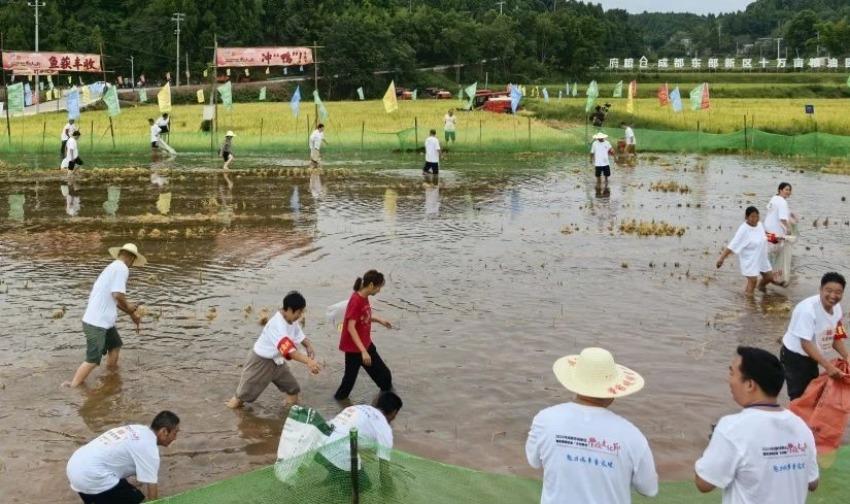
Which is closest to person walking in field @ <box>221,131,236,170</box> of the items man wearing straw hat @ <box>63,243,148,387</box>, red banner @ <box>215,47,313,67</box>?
red banner @ <box>215,47,313,67</box>

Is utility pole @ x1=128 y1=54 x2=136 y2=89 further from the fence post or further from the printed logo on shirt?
the printed logo on shirt

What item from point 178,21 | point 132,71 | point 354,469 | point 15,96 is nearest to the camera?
point 354,469

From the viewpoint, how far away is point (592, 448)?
4.00 meters

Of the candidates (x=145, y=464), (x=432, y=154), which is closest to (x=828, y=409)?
(x=145, y=464)

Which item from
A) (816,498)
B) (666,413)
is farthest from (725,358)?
(816,498)

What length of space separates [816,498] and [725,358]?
13.5 ft

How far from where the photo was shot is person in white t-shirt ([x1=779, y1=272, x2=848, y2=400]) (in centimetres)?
680

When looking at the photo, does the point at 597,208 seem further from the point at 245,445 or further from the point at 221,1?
the point at 221,1

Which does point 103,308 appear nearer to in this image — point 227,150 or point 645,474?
point 645,474

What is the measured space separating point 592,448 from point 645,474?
29cm

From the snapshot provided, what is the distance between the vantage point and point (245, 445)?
25.4 feet

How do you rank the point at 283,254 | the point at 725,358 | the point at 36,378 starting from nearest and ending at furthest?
the point at 36,378 < the point at 725,358 < the point at 283,254

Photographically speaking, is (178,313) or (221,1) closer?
(178,313)

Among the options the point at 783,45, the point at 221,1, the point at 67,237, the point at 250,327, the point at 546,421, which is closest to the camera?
the point at 546,421
